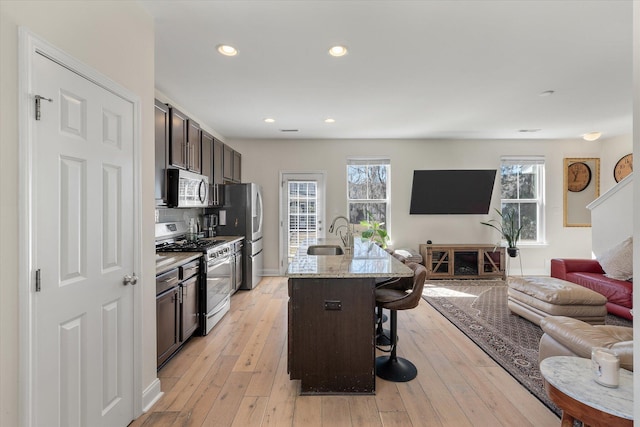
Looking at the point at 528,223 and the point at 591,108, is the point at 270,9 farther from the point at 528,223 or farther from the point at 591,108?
the point at 528,223

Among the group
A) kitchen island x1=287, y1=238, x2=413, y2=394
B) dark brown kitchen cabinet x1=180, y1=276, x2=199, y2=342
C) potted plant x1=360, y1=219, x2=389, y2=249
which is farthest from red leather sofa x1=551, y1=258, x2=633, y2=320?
dark brown kitchen cabinet x1=180, y1=276, x2=199, y2=342

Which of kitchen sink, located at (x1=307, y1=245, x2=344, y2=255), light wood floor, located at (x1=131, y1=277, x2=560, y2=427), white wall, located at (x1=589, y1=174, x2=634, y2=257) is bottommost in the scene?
light wood floor, located at (x1=131, y1=277, x2=560, y2=427)

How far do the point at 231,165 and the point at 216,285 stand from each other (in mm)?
2429

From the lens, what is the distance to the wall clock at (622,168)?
548 cm

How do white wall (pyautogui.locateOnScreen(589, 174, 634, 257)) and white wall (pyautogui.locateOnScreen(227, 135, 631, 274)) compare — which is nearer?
white wall (pyautogui.locateOnScreen(589, 174, 634, 257))

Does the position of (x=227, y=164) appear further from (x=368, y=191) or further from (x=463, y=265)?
(x=463, y=265)

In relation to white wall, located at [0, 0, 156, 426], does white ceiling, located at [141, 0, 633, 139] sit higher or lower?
higher

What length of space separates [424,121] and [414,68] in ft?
6.26

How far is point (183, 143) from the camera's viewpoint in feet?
11.0

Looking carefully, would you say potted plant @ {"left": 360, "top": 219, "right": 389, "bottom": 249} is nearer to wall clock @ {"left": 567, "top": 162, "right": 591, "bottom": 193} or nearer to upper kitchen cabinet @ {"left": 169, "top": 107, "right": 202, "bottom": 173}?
upper kitchen cabinet @ {"left": 169, "top": 107, "right": 202, "bottom": 173}

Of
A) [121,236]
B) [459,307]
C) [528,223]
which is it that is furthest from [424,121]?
[121,236]

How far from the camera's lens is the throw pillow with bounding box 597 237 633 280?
11.5ft

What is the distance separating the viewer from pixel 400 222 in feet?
19.5

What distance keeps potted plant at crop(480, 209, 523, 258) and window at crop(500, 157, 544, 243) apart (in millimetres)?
108
